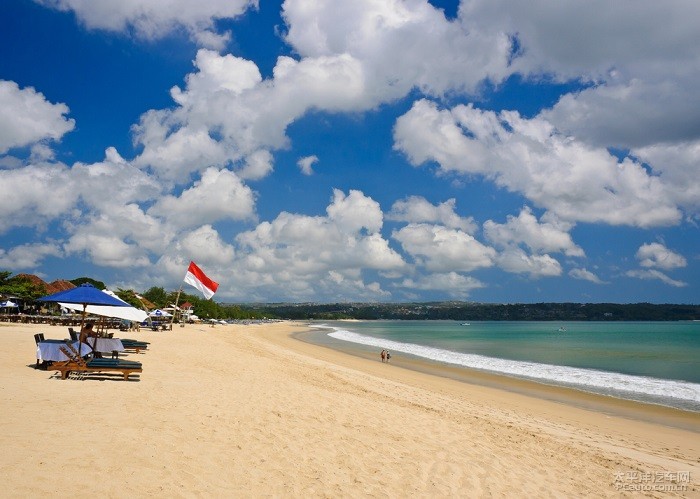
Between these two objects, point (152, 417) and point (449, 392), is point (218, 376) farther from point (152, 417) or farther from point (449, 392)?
point (449, 392)

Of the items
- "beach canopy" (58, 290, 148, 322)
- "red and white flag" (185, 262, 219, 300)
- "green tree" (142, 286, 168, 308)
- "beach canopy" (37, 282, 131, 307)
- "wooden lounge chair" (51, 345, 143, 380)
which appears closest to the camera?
"wooden lounge chair" (51, 345, 143, 380)

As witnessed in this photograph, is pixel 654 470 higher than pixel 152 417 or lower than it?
lower

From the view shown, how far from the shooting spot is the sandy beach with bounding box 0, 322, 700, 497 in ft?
18.2

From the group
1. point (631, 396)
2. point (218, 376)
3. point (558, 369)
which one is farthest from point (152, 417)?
point (558, 369)

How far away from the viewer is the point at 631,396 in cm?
1866

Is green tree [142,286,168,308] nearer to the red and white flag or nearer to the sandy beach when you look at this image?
the red and white flag

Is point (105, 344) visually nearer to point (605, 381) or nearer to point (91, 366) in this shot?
point (91, 366)

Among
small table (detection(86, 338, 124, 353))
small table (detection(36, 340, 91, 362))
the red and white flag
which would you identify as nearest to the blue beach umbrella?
small table (detection(36, 340, 91, 362))

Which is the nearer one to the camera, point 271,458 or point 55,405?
point 271,458

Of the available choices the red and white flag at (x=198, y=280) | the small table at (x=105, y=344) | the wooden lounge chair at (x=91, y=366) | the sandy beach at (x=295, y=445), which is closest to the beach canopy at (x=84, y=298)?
the wooden lounge chair at (x=91, y=366)

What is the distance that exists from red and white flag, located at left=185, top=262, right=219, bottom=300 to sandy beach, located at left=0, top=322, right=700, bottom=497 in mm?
21757

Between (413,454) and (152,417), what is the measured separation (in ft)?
14.1

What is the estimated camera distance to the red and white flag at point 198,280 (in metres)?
35.2

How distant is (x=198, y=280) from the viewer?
35469 millimetres
